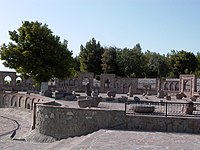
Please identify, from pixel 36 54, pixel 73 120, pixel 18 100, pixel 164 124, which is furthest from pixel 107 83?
pixel 164 124

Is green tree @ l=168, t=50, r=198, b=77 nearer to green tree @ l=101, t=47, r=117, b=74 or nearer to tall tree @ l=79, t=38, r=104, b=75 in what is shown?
green tree @ l=101, t=47, r=117, b=74

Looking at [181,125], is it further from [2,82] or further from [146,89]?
[2,82]

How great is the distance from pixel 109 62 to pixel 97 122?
47628mm

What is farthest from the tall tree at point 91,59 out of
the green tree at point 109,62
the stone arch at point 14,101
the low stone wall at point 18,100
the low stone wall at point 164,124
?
the low stone wall at point 164,124

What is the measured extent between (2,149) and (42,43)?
21.3m

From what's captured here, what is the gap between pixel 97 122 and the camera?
1492 cm

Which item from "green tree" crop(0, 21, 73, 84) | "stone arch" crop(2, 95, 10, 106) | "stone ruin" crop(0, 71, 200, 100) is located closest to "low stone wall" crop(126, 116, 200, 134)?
"green tree" crop(0, 21, 73, 84)

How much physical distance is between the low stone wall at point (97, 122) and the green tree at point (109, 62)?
45797 mm

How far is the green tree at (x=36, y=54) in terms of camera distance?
32.9m

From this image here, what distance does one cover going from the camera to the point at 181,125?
14391mm

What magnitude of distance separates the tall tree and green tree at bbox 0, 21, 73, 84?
90.5ft

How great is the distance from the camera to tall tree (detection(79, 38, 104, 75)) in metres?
63.5

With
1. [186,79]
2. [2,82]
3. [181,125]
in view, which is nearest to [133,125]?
[181,125]

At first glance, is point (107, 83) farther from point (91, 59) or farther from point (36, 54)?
point (36, 54)
